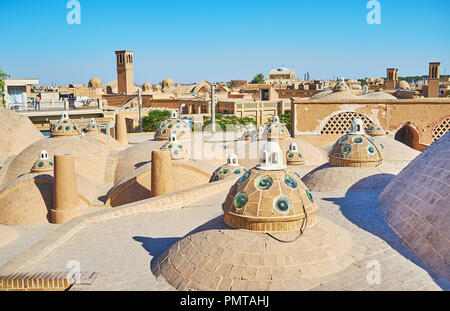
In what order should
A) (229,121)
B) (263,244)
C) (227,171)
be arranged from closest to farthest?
(263,244) < (227,171) < (229,121)

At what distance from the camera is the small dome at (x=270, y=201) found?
5324 millimetres

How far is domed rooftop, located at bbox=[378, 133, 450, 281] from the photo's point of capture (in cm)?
550

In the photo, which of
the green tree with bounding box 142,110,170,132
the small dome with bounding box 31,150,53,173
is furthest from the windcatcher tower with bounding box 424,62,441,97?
the small dome with bounding box 31,150,53,173

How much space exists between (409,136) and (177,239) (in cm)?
1948

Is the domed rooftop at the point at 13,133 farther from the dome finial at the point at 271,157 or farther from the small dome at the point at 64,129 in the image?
the dome finial at the point at 271,157

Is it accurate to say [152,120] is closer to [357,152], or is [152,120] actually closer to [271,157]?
[357,152]

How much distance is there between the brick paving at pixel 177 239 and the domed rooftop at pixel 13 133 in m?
14.3

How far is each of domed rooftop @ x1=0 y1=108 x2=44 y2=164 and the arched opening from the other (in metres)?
18.6

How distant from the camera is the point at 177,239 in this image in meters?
7.06

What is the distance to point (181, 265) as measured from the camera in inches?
211

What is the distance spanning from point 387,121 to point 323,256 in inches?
715

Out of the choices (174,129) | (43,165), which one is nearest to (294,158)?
(174,129)

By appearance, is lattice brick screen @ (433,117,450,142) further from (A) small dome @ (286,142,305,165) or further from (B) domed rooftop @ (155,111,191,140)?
(B) domed rooftop @ (155,111,191,140)
